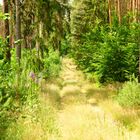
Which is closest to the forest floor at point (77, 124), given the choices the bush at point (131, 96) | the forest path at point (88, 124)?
the forest path at point (88, 124)

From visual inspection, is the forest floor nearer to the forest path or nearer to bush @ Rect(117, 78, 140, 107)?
the forest path

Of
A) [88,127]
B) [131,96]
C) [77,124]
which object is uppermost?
[88,127]

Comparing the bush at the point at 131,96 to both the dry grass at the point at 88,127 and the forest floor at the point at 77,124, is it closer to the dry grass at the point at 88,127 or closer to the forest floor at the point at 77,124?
the forest floor at the point at 77,124

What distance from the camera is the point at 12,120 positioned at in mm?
6453

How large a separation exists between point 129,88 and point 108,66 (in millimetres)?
4014

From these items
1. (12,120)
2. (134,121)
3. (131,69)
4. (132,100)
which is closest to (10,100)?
(12,120)

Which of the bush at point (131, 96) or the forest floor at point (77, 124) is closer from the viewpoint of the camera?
the forest floor at point (77, 124)

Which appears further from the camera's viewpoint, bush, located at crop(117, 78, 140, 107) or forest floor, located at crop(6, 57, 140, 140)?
bush, located at crop(117, 78, 140, 107)

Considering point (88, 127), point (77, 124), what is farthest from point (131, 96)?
point (88, 127)

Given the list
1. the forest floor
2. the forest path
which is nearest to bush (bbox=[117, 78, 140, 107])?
the forest floor

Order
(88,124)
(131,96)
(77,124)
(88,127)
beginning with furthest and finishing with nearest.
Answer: (131,96)
(77,124)
(88,124)
(88,127)

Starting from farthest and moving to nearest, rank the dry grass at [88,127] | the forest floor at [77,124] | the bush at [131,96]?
the bush at [131,96] < the dry grass at [88,127] < the forest floor at [77,124]

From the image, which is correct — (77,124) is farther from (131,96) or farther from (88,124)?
(131,96)

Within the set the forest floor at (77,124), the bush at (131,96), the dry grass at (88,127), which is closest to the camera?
the forest floor at (77,124)
